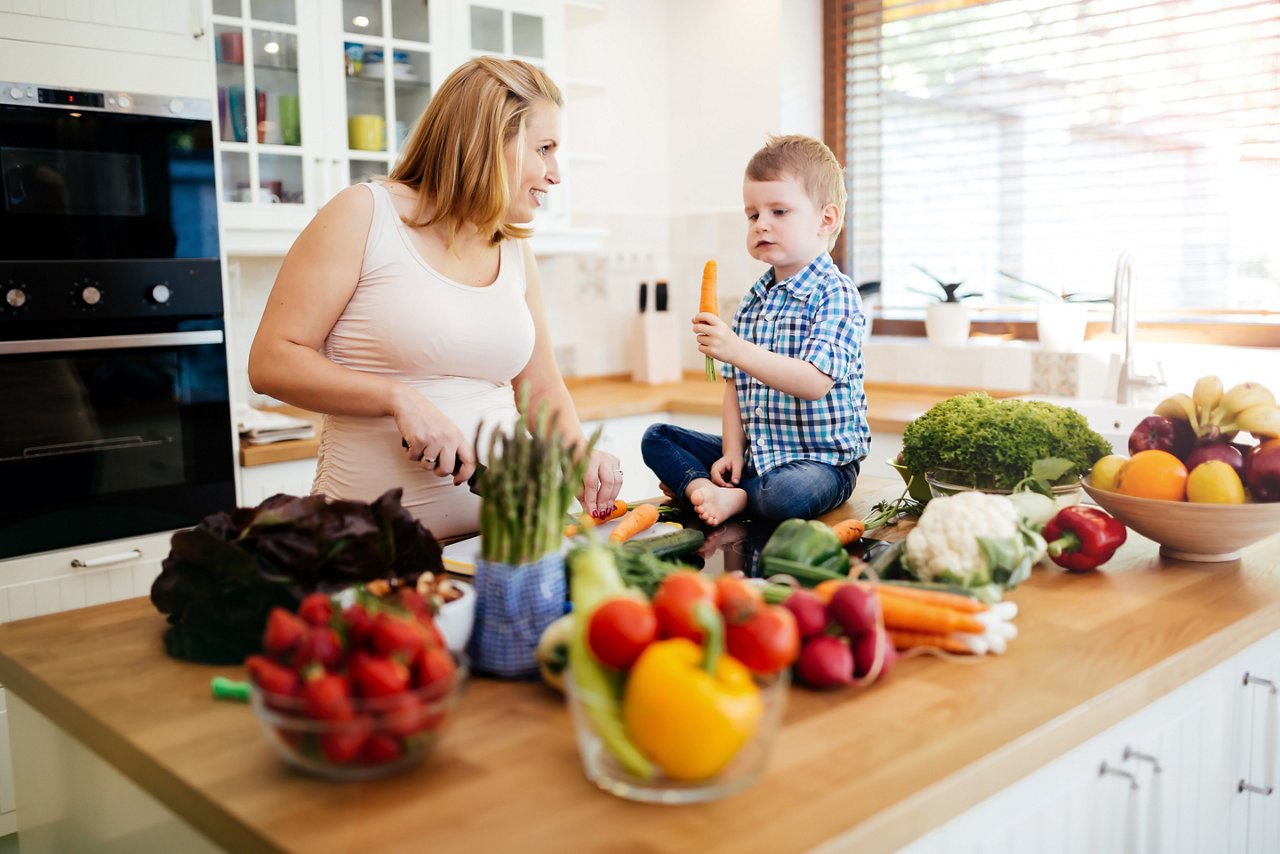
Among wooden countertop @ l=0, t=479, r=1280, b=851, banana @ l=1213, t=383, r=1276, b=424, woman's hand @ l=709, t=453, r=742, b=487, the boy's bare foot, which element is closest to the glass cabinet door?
woman's hand @ l=709, t=453, r=742, b=487

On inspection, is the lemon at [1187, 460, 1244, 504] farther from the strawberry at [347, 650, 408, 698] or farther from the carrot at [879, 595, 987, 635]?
the strawberry at [347, 650, 408, 698]

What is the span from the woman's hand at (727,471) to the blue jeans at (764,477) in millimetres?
15

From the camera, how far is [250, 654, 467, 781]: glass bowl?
87 cm

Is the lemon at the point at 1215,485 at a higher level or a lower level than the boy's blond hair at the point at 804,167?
lower

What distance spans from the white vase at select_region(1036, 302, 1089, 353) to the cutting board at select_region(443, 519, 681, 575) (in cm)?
216

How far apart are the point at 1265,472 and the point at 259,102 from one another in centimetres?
257

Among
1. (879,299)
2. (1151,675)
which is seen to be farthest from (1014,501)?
(879,299)

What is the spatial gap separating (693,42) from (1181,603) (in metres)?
3.38

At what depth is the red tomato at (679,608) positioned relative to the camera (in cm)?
90

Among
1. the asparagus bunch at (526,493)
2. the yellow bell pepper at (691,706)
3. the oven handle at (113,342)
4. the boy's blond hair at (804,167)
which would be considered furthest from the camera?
the oven handle at (113,342)

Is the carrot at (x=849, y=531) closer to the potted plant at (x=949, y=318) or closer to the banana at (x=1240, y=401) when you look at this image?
the banana at (x=1240, y=401)

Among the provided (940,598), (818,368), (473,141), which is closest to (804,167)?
(818,368)

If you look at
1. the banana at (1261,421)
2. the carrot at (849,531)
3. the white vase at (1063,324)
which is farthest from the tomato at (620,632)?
the white vase at (1063,324)

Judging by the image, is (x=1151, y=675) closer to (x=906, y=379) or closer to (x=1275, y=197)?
(x=1275, y=197)
